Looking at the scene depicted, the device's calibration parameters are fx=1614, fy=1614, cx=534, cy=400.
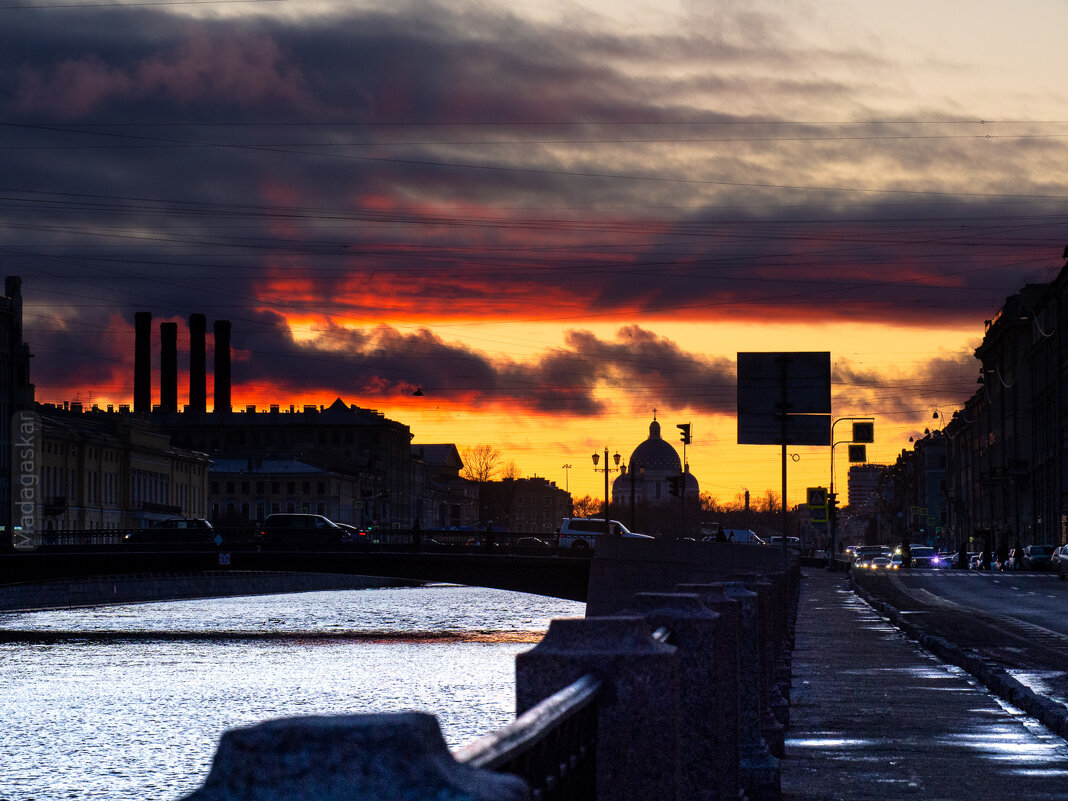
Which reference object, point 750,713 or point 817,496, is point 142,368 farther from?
point 750,713

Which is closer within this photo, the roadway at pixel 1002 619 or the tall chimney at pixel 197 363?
the roadway at pixel 1002 619

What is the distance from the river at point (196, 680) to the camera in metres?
25.2

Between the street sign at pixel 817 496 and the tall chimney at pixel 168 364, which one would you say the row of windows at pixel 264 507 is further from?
the street sign at pixel 817 496

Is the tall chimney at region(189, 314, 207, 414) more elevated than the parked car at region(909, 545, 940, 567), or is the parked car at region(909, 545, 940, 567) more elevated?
the tall chimney at region(189, 314, 207, 414)

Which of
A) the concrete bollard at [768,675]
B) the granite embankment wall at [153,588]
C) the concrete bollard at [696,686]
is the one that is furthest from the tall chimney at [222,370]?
the concrete bollard at [696,686]

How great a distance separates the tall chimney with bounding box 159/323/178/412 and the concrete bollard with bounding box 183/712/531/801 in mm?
145167

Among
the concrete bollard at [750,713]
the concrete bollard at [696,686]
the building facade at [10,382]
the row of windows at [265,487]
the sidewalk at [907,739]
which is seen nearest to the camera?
the concrete bollard at [696,686]

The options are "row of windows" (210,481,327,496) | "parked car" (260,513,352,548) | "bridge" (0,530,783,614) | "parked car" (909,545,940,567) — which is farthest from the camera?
"row of windows" (210,481,327,496)

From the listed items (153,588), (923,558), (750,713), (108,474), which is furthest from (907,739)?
(108,474)

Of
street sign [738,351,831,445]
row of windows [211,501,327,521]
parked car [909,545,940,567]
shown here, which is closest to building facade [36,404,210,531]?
row of windows [211,501,327,521]

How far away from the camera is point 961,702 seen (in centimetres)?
1577

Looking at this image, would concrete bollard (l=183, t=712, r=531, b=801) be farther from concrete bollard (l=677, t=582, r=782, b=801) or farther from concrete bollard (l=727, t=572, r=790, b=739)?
concrete bollard (l=727, t=572, r=790, b=739)

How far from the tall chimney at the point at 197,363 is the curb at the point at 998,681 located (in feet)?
406

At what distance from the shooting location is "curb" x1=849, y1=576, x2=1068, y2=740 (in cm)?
1348
